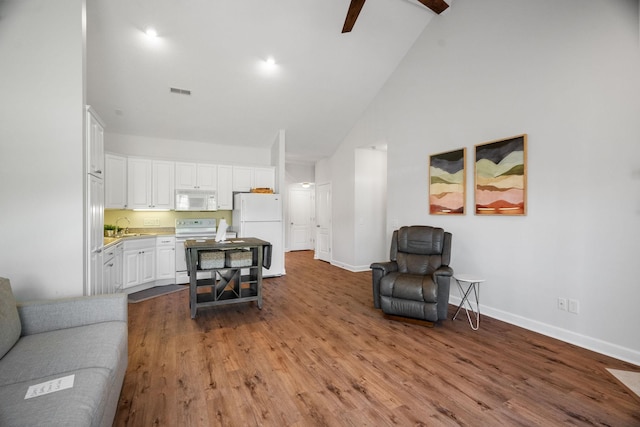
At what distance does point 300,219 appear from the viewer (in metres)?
9.24

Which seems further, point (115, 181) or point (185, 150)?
point (185, 150)

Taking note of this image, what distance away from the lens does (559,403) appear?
1965 mm

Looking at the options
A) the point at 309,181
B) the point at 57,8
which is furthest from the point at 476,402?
the point at 309,181

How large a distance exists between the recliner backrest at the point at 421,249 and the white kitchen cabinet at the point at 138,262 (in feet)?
12.4

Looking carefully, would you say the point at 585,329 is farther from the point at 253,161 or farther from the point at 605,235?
the point at 253,161

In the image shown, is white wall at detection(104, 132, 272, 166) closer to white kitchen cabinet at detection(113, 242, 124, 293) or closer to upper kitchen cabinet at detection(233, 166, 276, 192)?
upper kitchen cabinet at detection(233, 166, 276, 192)

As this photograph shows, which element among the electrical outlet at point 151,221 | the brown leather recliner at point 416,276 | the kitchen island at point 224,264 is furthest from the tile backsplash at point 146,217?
the brown leather recliner at point 416,276

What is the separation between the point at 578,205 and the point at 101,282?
487 centimetres

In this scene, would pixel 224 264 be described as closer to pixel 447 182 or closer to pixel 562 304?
pixel 447 182

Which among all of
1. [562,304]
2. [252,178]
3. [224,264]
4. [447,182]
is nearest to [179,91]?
[252,178]

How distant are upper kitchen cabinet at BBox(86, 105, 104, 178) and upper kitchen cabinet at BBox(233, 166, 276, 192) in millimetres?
2583

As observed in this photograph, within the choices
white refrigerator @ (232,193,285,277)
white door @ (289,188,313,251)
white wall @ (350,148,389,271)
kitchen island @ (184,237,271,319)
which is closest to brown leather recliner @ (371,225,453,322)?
kitchen island @ (184,237,271,319)

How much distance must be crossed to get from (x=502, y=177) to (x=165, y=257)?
506cm

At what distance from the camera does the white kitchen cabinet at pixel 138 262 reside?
169 inches
